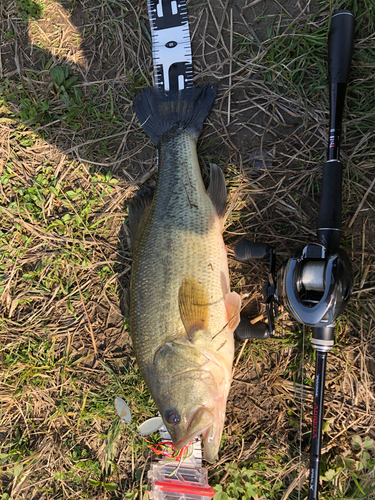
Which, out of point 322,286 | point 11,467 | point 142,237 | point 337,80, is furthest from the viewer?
point 11,467

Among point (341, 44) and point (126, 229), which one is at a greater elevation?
point (341, 44)

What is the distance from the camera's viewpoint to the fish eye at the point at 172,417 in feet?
7.30

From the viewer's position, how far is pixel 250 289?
2.85 metres

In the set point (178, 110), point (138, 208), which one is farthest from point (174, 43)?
point (138, 208)

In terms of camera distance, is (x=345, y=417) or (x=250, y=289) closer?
(x=345, y=417)

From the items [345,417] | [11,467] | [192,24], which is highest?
[192,24]

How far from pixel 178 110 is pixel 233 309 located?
180cm

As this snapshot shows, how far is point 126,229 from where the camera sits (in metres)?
3.17

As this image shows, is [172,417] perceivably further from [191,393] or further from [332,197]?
[332,197]

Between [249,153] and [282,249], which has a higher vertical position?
[249,153]

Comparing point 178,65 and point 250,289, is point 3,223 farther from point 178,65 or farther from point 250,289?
point 250,289

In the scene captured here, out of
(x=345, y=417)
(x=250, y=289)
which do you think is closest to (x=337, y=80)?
(x=250, y=289)

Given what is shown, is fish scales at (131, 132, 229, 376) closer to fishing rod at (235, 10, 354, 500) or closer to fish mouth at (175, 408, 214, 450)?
fishing rod at (235, 10, 354, 500)

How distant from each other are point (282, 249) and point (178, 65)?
1940mm
